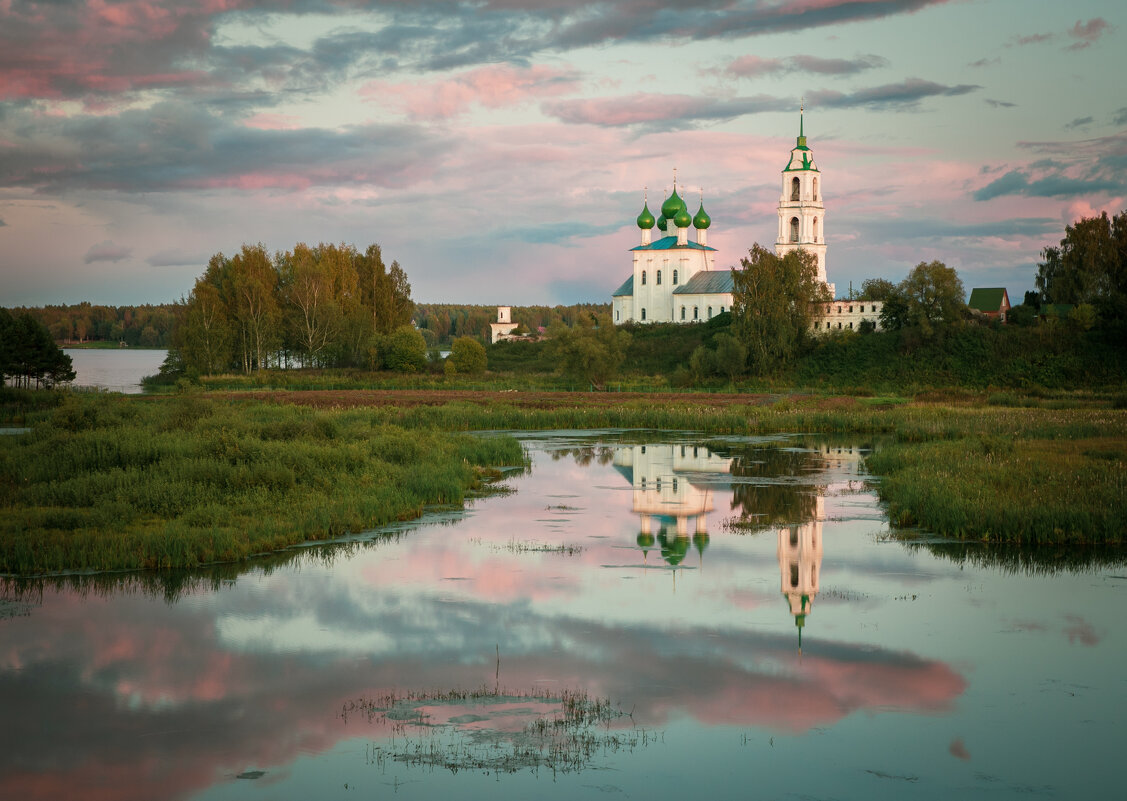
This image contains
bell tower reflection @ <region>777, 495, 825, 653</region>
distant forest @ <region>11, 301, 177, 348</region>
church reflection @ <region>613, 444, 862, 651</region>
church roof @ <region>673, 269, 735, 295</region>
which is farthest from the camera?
distant forest @ <region>11, 301, 177, 348</region>

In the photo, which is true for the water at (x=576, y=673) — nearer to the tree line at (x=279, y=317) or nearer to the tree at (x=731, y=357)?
the tree at (x=731, y=357)

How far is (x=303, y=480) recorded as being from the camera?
71.2ft

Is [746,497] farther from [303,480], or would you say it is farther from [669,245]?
[669,245]

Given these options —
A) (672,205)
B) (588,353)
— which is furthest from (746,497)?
(672,205)

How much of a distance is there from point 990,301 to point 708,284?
80.1 feet

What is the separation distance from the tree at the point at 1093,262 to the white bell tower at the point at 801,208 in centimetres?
1781

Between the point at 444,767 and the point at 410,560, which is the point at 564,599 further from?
the point at 444,767

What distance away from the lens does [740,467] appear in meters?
30.7

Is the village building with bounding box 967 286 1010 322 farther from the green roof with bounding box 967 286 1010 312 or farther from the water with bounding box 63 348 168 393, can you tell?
the water with bounding box 63 348 168 393

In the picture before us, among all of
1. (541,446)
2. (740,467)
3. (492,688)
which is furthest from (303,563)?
(541,446)

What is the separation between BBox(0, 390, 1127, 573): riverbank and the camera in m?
17.1

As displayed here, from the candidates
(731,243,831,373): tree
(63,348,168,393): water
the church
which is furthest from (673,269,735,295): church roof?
(63,348,168,393): water

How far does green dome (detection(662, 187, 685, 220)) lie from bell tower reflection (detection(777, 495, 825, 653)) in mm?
75210

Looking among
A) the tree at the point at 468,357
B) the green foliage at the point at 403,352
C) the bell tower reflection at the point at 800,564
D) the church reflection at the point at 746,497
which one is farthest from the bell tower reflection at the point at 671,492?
the tree at the point at 468,357
